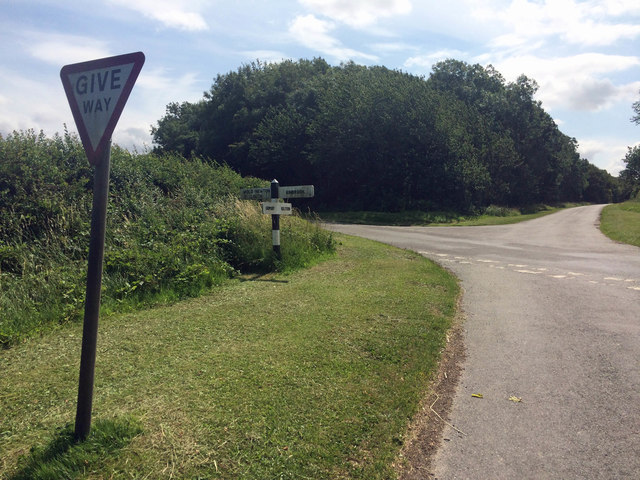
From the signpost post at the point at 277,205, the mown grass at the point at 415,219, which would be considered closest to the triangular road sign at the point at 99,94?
the signpost post at the point at 277,205

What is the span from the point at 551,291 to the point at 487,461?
20.9 ft

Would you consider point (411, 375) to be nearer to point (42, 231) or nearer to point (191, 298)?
point (191, 298)

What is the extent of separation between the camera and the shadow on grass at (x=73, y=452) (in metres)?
2.77

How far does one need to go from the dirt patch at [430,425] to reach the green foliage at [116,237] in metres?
4.35

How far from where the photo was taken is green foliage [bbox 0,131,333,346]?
21.4 ft

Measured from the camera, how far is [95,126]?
9.61 ft

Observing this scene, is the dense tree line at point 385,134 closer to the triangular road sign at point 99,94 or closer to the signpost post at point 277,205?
the signpost post at point 277,205

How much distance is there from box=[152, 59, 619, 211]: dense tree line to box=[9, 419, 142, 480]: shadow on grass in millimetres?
32655

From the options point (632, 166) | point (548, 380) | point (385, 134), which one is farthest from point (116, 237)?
point (632, 166)

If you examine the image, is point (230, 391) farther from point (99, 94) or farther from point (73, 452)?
point (99, 94)

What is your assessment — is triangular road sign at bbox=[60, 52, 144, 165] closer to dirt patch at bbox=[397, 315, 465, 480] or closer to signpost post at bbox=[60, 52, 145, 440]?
signpost post at bbox=[60, 52, 145, 440]

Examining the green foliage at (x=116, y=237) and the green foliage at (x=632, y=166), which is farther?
the green foliage at (x=632, y=166)

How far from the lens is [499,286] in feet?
30.2

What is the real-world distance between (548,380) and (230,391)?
3090 mm
